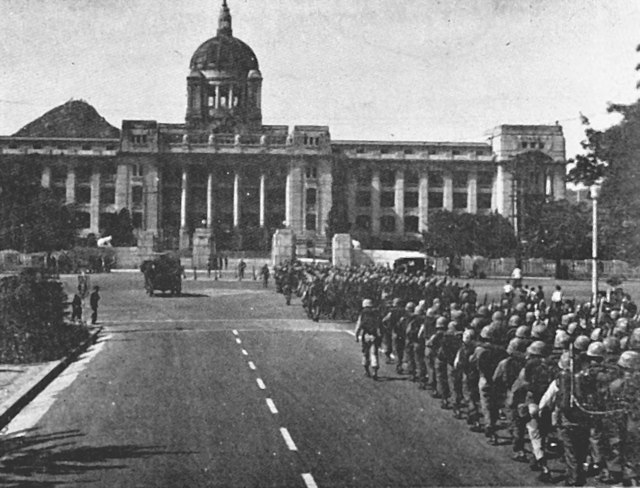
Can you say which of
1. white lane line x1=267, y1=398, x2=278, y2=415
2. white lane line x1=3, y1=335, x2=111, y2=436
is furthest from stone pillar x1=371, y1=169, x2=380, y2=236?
white lane line x1=267, y1=398, x2=278, y2=415

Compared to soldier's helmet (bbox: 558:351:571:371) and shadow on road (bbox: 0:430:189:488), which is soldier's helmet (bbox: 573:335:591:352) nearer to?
soldier's helmet (bbox: 558:351:571:371)

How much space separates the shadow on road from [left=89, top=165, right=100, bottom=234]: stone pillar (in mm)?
99958

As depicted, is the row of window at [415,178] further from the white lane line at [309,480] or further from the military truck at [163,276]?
the white lane line at [309,480]

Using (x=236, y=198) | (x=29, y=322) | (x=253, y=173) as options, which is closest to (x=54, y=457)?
(x=29, y=322)

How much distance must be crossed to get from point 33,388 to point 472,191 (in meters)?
99.1

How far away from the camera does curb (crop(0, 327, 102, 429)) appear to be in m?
15.0

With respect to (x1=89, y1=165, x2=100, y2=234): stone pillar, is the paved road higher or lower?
lower

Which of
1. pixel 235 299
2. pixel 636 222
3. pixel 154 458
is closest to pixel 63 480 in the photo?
pixel 154 458

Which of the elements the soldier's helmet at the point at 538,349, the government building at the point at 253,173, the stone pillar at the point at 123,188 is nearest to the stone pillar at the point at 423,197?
the government building at the point at 253,173

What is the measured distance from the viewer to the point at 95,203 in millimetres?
111062

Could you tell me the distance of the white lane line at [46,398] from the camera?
14.3 metres

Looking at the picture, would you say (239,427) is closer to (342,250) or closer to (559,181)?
(342,250)

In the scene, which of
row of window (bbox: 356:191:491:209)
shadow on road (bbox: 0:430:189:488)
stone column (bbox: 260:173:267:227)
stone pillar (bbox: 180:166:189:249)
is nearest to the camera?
shadow on road (bbox: 0:430:189:488)

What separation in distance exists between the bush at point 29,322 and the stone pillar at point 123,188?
87582 mm
